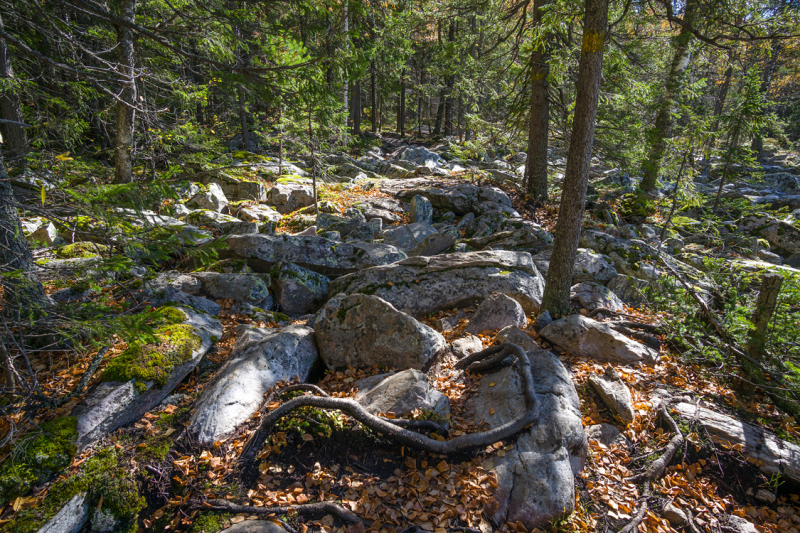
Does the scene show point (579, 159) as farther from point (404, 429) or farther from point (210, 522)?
point (210, 522)

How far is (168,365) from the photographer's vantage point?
4996mm

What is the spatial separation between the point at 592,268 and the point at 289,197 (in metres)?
12.3

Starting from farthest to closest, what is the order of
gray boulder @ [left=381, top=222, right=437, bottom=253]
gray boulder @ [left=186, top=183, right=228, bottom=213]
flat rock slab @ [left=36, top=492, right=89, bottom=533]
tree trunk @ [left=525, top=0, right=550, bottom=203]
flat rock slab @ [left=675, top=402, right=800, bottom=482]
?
gray boulder @ [left=186, top=183, right=228, bottom=213] → tree trunk @ [left=525, top=0, right=550, bottom=203] → gray boulder @ [left=381, top=222, right=437, bottom=253] → flat rock slab @ [left=675, top=402, right=800, bottom=482] → flat rock slab @ [left=36, top=492, right=89, bottom=533]

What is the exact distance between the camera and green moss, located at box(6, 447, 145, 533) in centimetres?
337

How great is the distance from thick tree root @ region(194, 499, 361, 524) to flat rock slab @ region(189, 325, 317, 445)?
0.86 m

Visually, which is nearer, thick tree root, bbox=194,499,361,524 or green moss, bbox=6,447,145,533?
green moss, bbox=6,447,145,533

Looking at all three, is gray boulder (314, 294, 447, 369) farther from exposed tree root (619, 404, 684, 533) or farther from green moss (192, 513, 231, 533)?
exposed tree root (619, 404, 684, 533)

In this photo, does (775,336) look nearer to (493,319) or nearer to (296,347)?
(493,319)

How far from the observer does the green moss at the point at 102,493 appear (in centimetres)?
337

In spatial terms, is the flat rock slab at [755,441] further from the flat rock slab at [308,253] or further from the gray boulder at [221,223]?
the gray boulder at [221,223]

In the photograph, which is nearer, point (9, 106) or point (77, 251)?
point (9, 106)

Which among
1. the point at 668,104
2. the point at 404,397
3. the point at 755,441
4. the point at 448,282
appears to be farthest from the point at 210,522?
the point at 668,104

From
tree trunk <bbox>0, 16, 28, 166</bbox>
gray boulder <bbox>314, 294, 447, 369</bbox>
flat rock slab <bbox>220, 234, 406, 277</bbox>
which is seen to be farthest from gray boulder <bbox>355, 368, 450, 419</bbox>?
tree trunk <bbox>0, 16, 28, 166</bbox>

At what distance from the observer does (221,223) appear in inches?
440
